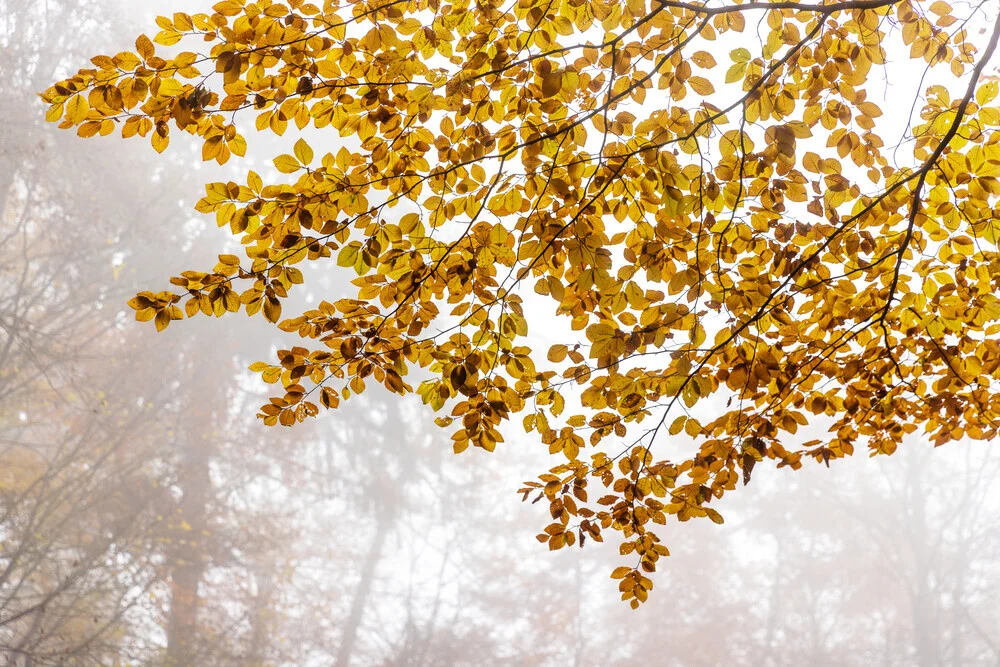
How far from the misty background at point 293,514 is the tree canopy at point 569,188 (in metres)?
7.08

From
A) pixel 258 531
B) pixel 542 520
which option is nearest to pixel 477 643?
pixel 542 520

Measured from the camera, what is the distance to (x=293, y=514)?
502 inches

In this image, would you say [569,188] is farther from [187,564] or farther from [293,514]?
[293,514]

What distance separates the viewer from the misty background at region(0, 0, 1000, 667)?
9656mm

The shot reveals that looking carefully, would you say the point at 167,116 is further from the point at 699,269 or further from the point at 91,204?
the point at 91,204

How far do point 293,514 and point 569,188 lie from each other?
11823 mm

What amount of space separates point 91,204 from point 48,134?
1164mm

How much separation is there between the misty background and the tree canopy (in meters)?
7.08

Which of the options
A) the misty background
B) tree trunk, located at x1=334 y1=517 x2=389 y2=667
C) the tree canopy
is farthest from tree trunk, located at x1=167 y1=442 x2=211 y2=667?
the tree canopy

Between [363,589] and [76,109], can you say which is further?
[363,589]

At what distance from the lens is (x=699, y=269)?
7.46 feet

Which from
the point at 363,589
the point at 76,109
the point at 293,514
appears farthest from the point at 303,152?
the point at 363,589

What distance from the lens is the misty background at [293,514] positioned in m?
9.66

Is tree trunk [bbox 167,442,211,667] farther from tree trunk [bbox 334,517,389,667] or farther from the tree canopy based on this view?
the tree canopy
